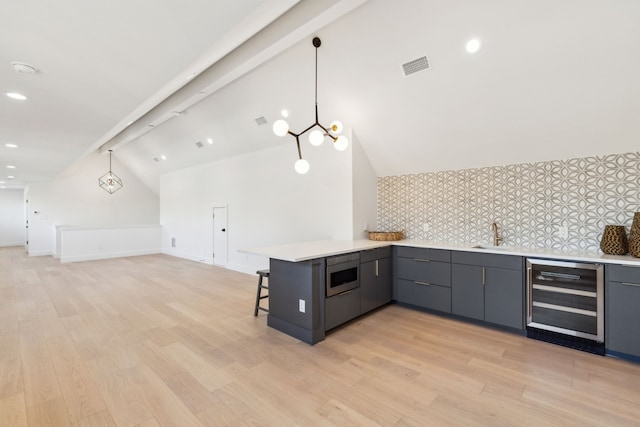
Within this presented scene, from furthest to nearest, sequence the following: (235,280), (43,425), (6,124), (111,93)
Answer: (235,280) → (6,124) → (111,93) → (43,425)

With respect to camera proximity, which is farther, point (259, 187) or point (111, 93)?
point (259, 187)

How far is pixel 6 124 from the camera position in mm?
4211

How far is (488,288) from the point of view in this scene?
3.34 m

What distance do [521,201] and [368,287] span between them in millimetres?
2135

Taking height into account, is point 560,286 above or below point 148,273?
above

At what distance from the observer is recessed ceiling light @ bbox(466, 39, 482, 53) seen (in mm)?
2714

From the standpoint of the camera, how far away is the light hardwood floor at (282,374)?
1.95 meters

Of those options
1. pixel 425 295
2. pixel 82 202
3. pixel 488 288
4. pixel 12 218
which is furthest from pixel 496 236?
pixel 12 218

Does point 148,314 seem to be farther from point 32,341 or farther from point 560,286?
point 560,286

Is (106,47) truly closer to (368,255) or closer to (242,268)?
(368,255)

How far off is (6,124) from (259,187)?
12.2 ft

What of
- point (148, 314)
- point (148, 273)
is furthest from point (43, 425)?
point (148, 273)

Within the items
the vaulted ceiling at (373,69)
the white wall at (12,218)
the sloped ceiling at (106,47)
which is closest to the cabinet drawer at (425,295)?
the vaulted ceiling at (373,69)

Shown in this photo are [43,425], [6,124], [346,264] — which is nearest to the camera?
[43,425]
